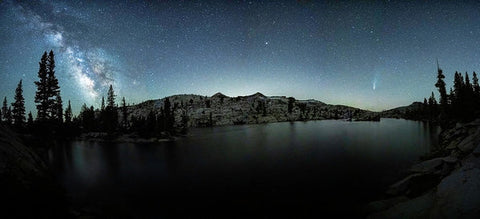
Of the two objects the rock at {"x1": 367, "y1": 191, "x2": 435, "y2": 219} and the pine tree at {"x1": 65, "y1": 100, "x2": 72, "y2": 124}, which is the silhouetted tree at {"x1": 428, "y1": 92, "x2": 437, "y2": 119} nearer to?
the rock at {"x1": 367, "y1": 191, "x2": 435, "y2": 219}

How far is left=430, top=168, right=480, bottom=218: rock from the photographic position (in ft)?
30.1

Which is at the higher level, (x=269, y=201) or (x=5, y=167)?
(x=5, y=167)

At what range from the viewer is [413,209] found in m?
11.3

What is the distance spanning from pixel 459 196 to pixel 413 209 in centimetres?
223

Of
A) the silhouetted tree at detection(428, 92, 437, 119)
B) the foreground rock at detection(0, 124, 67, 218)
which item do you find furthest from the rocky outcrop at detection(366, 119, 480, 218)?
the silhouetted tree at detection(428, 92, 437, 119)

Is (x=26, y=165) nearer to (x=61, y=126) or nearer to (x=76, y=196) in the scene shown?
(x=76, y=196)

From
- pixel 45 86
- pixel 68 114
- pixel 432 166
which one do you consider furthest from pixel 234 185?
pixel 68 114

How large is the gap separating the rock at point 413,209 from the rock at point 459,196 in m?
0.36

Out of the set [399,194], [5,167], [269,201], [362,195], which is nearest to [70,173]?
[5,167]

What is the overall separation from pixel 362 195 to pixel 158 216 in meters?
18.3

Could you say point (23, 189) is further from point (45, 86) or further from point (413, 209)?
point (45, 86)

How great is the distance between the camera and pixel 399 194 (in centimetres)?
1564

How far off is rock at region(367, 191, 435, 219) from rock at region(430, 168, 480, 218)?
1.19 ft

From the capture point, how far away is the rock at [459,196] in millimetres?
9187
